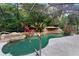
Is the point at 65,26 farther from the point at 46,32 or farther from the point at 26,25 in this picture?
the point at 26,25

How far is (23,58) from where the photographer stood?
6.89ft


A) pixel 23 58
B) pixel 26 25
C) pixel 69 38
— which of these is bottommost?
pixel 23 58

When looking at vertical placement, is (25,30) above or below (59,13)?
below

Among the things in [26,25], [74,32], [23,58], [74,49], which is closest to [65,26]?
[74,32]

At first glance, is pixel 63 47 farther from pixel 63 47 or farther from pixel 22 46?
pixel 22 46

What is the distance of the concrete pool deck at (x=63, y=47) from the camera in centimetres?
209

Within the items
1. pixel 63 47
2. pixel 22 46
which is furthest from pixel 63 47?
pixel 22 46

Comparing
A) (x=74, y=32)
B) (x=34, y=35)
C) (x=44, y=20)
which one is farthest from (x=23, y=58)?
(x=74, y=32)

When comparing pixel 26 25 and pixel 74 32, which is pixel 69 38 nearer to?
pixel 74 32

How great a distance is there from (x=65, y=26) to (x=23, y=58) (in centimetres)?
49

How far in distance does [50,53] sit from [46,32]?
20 cm

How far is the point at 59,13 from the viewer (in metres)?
2.11

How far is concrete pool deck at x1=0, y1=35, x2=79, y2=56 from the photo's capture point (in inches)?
82.4

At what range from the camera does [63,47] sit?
210 centimetres
